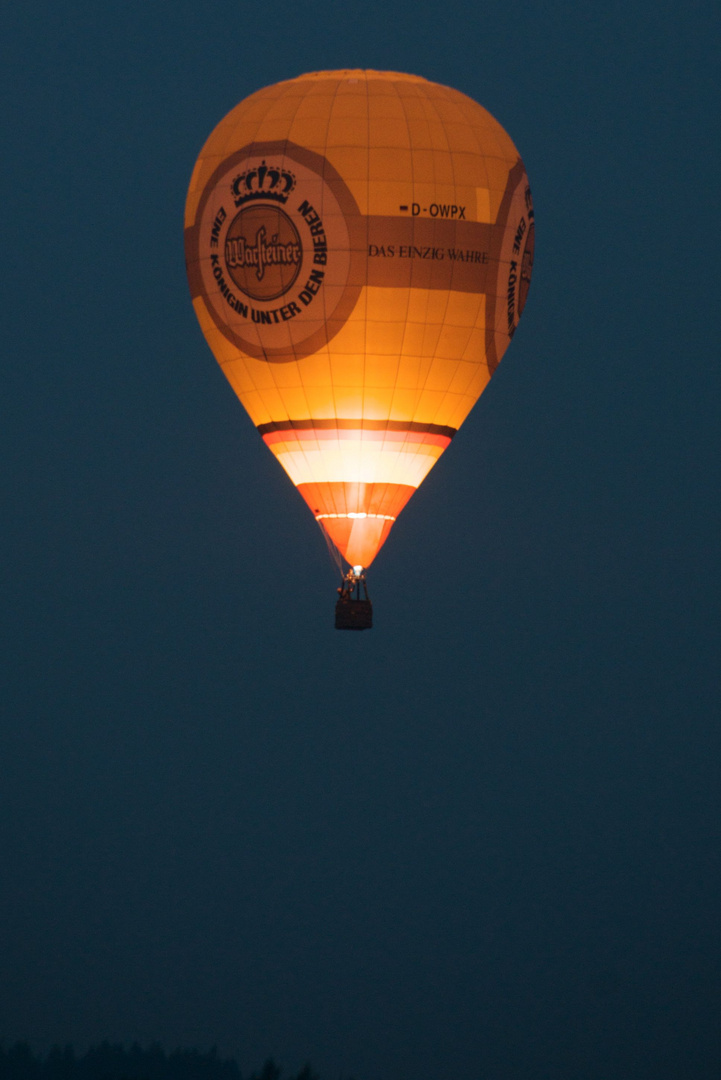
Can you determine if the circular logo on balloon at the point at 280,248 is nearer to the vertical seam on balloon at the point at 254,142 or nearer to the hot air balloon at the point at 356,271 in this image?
the hot air balloon at the point at 356,271

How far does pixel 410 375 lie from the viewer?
2714 centimetres

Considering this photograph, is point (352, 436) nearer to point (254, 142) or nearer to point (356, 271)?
point (356, 271)

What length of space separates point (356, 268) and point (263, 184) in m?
1.61

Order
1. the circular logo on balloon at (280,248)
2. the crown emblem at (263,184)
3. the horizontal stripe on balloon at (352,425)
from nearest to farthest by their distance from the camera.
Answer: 1. the circular logo on balloon at (280,248)
2. the crown emblem at (263,184)
3. the horizontal stripe on balloon at (352,425)

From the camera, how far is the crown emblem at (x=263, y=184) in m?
26.6

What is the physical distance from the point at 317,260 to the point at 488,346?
283 cm

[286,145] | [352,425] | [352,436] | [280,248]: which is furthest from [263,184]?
[352,436]

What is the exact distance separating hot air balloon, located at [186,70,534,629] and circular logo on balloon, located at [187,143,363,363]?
0.07 ft

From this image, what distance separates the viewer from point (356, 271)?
26.6m

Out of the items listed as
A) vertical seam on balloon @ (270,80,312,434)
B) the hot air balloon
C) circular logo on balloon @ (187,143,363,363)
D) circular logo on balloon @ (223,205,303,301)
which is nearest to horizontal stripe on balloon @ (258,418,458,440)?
the hot air balloon

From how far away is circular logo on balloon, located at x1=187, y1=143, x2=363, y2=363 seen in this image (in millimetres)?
26484

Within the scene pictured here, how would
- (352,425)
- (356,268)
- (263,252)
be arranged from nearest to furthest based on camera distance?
(356,268) → (263,252) → (352,425)

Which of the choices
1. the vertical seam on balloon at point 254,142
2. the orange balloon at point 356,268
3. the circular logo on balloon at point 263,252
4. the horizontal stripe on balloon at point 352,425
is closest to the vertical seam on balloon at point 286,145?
the orange balloon at point 356,268

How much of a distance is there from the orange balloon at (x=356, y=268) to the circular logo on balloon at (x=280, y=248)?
2cm
